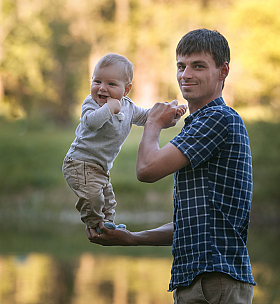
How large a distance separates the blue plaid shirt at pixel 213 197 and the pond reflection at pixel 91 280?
619cm

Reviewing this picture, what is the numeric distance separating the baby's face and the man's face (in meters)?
0.30

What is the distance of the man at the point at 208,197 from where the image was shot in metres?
2.11

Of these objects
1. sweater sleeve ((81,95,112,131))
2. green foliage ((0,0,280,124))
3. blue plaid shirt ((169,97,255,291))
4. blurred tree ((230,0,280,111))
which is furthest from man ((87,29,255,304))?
blurred tree ((230,0,280,111))

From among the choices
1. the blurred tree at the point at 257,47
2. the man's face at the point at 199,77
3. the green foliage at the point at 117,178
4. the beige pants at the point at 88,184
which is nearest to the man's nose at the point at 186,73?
the man's face at the point at 199,77

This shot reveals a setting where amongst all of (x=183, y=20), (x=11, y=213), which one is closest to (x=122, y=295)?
(x=11, y=213)

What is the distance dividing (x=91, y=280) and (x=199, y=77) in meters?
7.60

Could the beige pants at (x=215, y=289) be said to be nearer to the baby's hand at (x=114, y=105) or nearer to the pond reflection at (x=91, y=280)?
the baby's hand at (x=114, y=105)

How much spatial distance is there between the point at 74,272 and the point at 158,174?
26.3 feet

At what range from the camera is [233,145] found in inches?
84.7

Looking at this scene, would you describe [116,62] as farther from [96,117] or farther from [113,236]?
[113,236]

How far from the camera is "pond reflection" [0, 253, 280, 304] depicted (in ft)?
27.5

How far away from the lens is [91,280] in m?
9.38

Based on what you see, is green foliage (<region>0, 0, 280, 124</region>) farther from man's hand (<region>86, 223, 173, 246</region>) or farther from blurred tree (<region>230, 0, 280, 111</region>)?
man's hand (<region>86, 223, 173, 246</region>)

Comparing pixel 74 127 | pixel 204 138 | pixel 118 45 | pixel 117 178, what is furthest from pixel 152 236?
pixel 118 45
